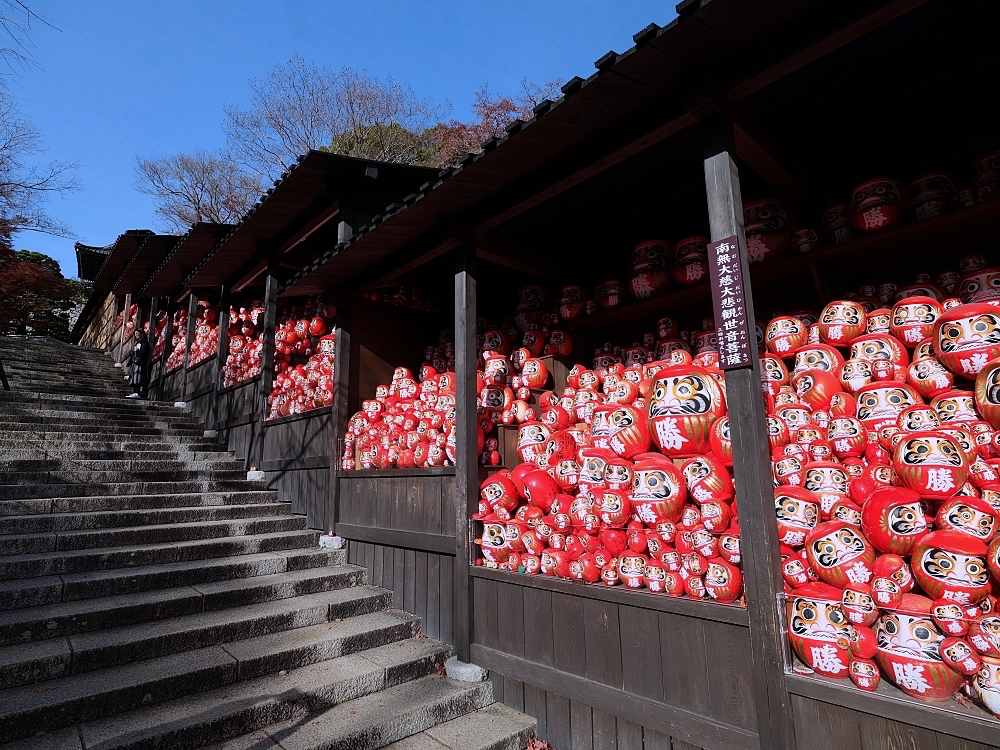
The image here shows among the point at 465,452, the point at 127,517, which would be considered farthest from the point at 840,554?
the point at 127,517

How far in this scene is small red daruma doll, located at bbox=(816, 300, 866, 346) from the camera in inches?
157

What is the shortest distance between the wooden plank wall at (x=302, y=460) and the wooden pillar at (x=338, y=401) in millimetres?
134

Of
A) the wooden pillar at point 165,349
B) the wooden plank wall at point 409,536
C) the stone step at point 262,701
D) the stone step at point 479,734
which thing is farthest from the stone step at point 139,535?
the wooden pillar at point 165,349

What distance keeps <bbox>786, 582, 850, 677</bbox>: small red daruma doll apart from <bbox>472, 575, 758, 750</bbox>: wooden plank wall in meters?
0.29

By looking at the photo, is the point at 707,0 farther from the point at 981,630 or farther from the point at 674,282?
the point at 981,630

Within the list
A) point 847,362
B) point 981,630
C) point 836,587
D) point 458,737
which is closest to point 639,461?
point 836,587

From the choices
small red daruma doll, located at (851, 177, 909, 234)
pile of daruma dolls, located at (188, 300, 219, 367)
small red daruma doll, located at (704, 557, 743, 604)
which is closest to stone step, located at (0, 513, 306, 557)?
small red daruma doll, located at (704, 557, 743, 604)

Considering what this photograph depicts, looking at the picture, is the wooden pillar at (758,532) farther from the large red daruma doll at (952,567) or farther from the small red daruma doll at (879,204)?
the small red daruma doll at (879,204)

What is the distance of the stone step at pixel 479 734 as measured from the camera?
4043mm

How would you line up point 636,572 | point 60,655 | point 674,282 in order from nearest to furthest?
point 636,572 → point 60,655 → point 674,282

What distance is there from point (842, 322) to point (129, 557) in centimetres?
689

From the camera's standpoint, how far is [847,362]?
12.6ft

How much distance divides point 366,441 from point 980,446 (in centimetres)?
571

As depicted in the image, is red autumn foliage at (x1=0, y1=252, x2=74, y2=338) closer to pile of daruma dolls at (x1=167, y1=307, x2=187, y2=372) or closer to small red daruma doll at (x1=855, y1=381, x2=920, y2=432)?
pile of daruma dolls at (x1=167, y1=307, x2=187, y2=372)
